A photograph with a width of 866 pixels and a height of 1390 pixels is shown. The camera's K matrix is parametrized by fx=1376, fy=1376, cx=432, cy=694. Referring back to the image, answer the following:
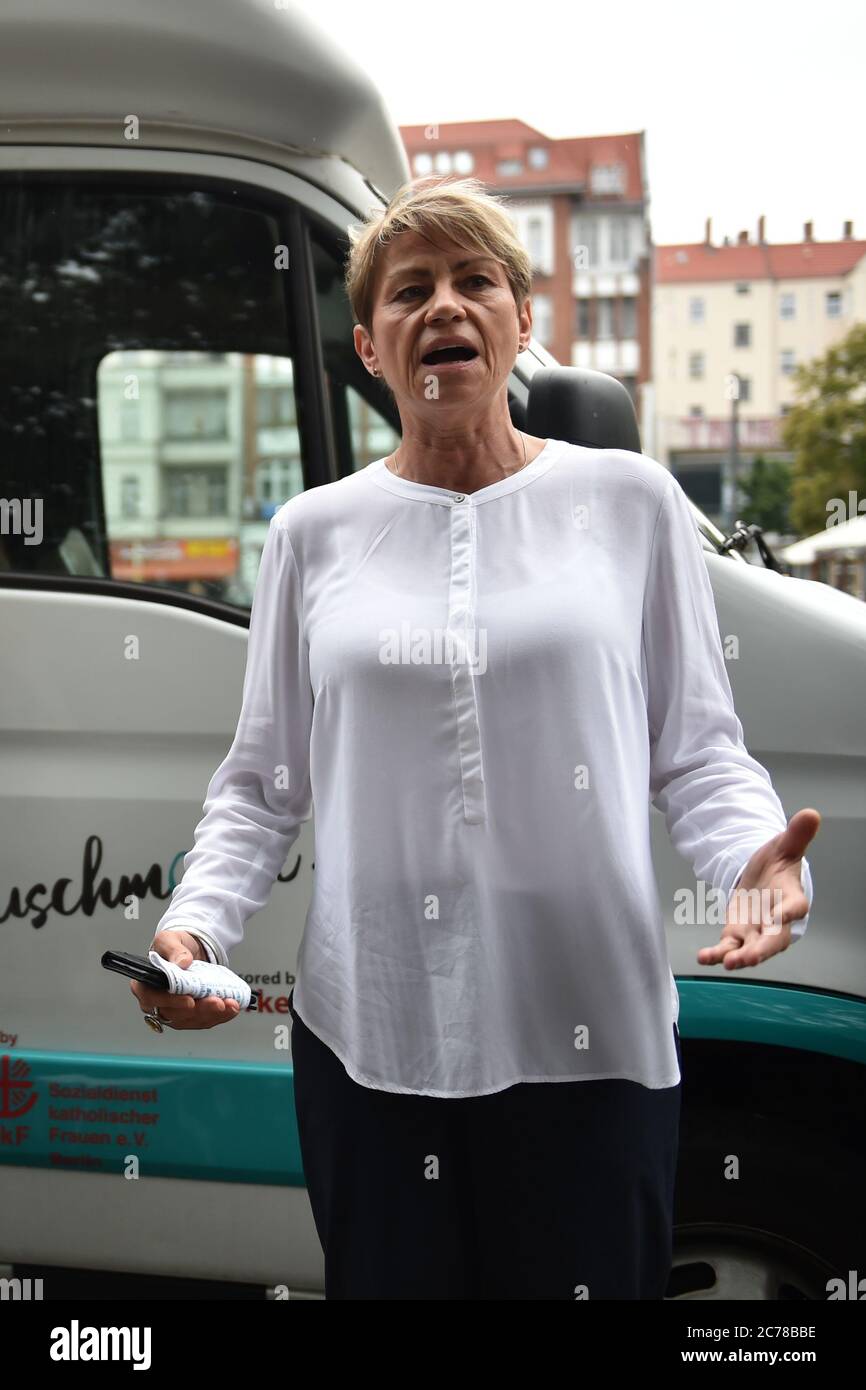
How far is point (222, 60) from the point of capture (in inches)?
97.3

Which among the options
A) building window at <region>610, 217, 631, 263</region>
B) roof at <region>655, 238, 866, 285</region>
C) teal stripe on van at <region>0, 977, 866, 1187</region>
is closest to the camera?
teal stripe on van at <region>0, 977, 866, 1187</region>

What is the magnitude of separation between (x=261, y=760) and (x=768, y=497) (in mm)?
44556

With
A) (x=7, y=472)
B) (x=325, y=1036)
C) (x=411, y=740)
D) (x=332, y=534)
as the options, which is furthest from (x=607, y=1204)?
(x=7, y=472)

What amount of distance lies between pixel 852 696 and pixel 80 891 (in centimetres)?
145

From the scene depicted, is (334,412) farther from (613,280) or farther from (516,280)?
(613,280)

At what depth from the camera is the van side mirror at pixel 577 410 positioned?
2236 millimetres

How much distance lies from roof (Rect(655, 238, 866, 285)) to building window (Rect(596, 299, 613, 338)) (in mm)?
17195

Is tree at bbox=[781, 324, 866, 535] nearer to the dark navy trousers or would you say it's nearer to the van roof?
the van roof

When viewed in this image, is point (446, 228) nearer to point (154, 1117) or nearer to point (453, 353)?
point (453, 353)

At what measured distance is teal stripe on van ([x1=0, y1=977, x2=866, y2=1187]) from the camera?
8.39 feet

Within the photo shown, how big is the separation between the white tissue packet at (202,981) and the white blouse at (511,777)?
78 mm

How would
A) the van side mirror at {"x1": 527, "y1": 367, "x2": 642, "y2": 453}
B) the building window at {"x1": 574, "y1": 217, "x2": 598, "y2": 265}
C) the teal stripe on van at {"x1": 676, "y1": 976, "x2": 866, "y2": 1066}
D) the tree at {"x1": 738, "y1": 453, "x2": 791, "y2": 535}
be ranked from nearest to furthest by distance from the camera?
the van side mirror at {"x1": 527, "y1": 367, "x2": 642, "y2": 453} → the teal stripe on van at {"x1": 676, "y1": 976, "x2": 866, "y2": 1066} → the tree at {"x1": 738, "y1": 453, "x2": 791, "y2": 535} → the building window at {"x1": 574, "y1": 217, "x2": 598, "y2": 265}

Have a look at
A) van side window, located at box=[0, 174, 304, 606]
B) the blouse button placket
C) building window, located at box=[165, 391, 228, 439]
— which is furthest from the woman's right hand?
building window, located at box=[165, 391, 228, 439]
